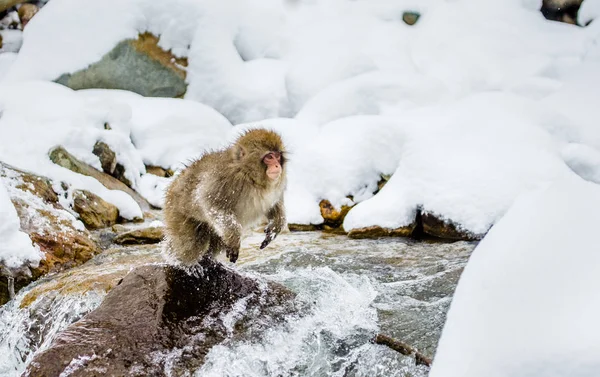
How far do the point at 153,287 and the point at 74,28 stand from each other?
9.38 metres

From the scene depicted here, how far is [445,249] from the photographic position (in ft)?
16.9

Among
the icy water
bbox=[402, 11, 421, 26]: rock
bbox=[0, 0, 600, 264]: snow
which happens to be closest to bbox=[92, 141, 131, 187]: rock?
bbox=[0, 0, 600, 264]: snow

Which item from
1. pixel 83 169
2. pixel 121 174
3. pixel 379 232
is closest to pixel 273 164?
pixel 379 232

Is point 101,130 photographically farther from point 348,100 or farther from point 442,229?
point 442,229

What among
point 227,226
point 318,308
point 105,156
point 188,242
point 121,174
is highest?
point 227,226

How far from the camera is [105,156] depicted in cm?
773

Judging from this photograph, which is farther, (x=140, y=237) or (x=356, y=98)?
(x=356, y=98)

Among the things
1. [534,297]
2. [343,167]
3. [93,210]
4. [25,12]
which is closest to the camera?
[534,297]

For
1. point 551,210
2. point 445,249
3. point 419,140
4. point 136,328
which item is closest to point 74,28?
point 419,140

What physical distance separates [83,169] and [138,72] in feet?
14.1

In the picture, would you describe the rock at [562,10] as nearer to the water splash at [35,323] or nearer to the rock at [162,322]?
the rock at [162,322]

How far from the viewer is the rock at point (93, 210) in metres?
6.07

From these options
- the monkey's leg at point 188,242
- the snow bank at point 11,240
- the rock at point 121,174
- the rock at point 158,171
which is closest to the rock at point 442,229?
Answer: the monkey's leg at point 188,242

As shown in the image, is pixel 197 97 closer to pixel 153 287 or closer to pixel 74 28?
pixel 74 28
